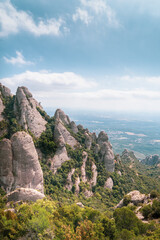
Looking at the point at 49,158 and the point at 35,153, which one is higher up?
the point at 35,153

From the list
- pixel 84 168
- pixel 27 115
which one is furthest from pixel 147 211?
pixel 27 115

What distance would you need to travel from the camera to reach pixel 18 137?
34.6 m

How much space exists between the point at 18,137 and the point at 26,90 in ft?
109

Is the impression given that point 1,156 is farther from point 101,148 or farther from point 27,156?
point 101,148

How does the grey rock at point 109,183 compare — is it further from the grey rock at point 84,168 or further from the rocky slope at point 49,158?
the grey rock at point 84,168

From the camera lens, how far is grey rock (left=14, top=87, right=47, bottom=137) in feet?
169

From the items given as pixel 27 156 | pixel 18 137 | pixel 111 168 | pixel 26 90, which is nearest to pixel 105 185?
pixel 111 168

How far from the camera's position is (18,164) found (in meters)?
33.6

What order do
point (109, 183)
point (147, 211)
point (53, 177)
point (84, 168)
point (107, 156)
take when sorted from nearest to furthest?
point (147, 211), point (53, 177), point (84, 168), point (109, 183), point (107, 156)

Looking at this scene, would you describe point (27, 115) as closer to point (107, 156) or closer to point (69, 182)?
point (69, 182)

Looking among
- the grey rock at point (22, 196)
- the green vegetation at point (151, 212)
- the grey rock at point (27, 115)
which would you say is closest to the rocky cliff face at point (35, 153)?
the grey rock at point (27, 115)

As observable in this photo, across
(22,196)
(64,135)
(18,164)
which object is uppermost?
(64,135)

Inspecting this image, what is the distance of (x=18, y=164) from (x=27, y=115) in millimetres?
24063

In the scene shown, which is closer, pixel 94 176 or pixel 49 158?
pixel 49 158
